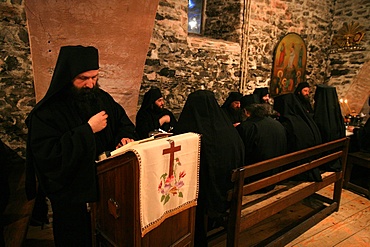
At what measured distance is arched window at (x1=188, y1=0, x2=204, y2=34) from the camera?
682cm

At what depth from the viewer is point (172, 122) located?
16.0 feet

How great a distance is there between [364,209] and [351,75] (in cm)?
496

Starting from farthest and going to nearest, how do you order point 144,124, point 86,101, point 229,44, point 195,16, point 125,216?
point 195,16, point 229,44, point 144,124, point 86,101, point 125,216

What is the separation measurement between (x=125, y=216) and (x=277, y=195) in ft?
7.30

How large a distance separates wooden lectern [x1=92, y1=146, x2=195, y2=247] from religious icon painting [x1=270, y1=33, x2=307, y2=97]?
6.06m

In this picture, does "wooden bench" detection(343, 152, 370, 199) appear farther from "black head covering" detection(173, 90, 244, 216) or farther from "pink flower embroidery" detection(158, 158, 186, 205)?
"pink flower embroidery" detection(158, 158, 186, 205)

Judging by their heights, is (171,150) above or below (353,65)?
below

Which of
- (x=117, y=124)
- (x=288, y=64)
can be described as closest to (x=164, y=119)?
(x=117, y=124)

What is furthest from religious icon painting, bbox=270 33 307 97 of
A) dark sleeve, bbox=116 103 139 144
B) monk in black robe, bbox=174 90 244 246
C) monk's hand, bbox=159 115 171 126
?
dark sleeve, bbox=116 103 139 144

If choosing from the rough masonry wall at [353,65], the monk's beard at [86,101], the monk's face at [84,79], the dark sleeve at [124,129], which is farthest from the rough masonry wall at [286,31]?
the monk's face at [84,79]

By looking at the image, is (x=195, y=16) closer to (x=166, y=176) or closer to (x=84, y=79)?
(x=84, y=79)

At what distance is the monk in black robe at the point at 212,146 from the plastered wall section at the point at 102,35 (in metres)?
1.89

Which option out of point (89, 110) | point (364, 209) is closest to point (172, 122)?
point (89, 110)

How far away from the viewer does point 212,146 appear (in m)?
2.56
